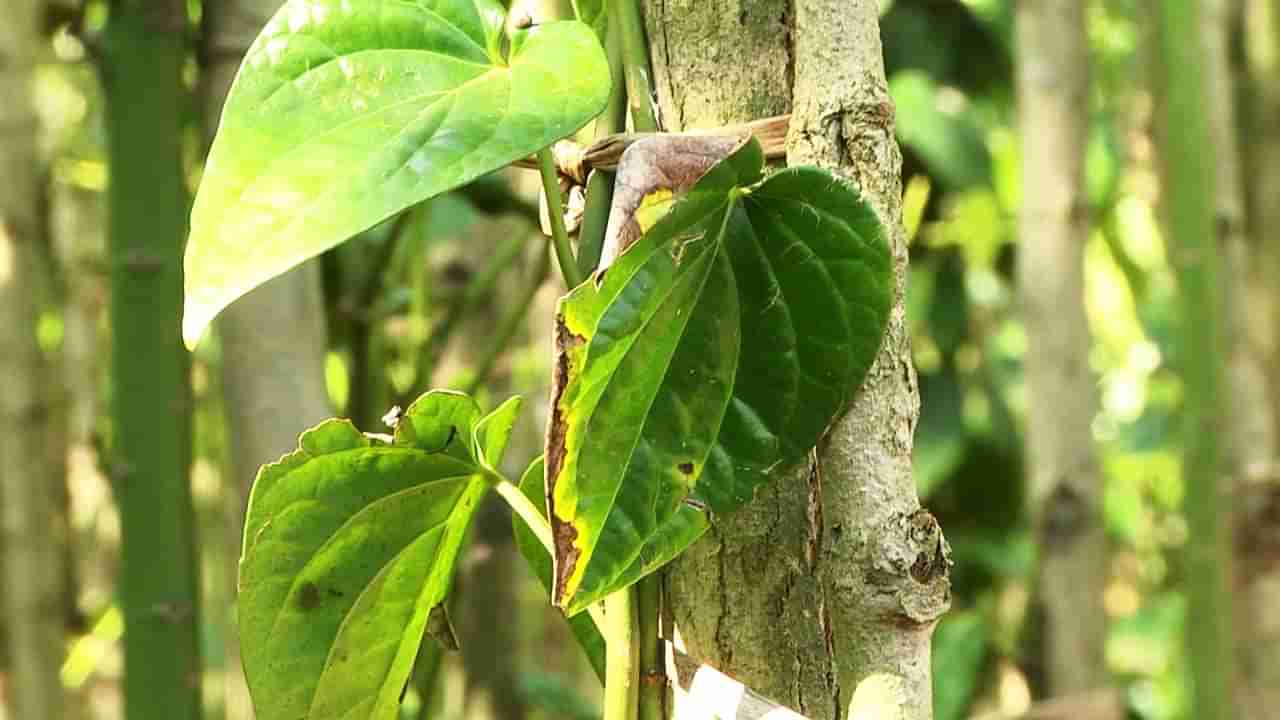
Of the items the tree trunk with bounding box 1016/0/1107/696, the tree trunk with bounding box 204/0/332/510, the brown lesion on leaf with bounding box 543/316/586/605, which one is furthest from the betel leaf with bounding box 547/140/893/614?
the tree trunk with bounding box 1016/0/1107/696

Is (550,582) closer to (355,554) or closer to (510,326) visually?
(355,554)

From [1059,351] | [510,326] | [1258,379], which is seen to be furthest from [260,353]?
[1258,379]

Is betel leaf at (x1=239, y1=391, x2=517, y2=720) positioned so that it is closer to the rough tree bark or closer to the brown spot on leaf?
the brown spot on leaf

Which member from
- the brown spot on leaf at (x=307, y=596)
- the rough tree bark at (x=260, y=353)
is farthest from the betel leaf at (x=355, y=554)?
the rough tree bark at (x=260, y=353)

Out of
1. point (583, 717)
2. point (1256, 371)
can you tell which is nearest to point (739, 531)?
point (1256, 371)

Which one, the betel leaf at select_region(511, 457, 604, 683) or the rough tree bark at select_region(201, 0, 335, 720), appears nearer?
the betel leaf at select_region(511, 457, 604, 683)
